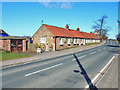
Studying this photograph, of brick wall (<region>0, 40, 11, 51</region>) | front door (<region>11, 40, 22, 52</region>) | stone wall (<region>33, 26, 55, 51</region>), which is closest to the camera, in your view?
brick wall (<region>0, 40, 11, 51</region>)

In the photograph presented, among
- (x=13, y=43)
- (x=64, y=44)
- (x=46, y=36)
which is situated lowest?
(x=64, y=44)

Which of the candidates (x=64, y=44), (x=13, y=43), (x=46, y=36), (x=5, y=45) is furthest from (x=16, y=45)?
(x=64, y=44)

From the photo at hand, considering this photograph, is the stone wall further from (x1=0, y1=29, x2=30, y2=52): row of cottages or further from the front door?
the front door

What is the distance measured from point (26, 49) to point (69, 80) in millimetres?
18430

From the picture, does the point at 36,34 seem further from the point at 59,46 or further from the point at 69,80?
the point at 69,80

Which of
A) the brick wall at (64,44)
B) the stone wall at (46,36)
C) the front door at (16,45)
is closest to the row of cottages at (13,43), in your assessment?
the front door at (16,45)

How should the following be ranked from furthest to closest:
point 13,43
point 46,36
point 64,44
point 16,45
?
point 64,44, point 46,36, point 16,45, point 13,43

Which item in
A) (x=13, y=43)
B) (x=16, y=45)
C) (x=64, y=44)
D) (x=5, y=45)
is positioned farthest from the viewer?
(x=64, y=44)

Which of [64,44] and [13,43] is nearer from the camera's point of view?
[13,43]

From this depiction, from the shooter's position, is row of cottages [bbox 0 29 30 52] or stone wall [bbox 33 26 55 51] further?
stone wall [bbox 33 26 55 51]

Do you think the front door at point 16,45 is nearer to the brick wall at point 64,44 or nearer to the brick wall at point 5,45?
the brick wall at point 5,45

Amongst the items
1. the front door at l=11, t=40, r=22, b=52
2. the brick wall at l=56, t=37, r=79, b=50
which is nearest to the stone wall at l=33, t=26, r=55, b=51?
the brick wall at l=56, t=37, r=79, b=50

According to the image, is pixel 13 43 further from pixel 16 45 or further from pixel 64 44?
pixel 64 44

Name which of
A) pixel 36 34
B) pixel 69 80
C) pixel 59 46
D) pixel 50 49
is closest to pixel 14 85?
pixel 69 80
